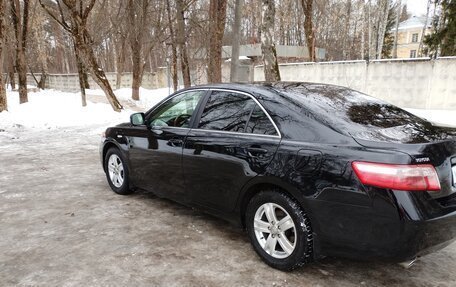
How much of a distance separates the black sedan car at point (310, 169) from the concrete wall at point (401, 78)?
1346cm

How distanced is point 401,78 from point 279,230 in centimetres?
1516

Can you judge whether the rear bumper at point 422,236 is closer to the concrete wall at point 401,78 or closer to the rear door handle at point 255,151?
the rear door handle at point 255,151

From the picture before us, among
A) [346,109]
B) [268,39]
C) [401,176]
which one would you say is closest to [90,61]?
[268,39]

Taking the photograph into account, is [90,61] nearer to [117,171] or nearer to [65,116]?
[65,116]

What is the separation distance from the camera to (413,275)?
323 cm

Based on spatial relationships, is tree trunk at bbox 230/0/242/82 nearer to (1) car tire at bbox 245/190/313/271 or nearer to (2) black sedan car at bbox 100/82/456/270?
(2) black sedan car at bbox 100/82/456/270

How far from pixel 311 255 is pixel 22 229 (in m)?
3.11

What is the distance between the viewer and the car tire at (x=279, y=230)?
3.02m

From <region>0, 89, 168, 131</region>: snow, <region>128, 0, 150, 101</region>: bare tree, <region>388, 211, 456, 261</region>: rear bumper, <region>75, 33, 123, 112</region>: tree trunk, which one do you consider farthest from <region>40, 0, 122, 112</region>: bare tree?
<region>388, 211, 456, 261</region>: rear bumper

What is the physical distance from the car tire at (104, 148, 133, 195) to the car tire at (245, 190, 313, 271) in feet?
7.70

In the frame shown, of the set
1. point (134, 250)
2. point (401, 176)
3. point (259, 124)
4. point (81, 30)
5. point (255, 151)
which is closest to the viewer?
point (401, 176)

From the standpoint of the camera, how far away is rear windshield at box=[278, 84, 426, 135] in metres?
3.06

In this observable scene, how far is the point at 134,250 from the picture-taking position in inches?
143

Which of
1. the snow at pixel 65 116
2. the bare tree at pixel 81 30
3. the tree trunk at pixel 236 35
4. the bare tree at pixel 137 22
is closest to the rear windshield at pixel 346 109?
the tree trunk at pixel 236 35
